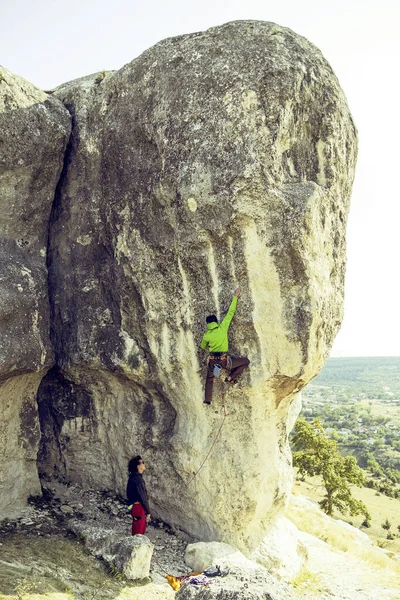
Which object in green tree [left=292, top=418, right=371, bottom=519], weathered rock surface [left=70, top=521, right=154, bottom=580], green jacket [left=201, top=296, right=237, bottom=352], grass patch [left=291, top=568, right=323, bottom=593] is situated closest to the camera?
weathered rock surface [left=70, top=521, right=154, bottom=580]

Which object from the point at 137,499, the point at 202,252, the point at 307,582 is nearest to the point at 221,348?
the point at 202,252

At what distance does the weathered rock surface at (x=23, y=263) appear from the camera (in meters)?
10.8

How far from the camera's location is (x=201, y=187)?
10.0 metres

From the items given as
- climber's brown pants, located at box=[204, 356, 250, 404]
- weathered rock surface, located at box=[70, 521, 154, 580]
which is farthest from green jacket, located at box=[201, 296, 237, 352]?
weathered rock surface, located at box=[70, 521, 154, 580]

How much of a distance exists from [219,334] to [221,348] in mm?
292

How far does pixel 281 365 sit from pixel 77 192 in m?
6.01

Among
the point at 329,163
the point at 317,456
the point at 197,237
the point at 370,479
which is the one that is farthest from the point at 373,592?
the point at 370,479

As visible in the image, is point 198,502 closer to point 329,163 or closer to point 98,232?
point 98,232

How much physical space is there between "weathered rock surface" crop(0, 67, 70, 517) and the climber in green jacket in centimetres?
369

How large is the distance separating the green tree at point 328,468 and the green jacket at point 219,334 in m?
15.4

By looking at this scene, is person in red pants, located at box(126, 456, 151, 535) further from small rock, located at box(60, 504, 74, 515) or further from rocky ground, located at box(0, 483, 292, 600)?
small rock, located at box(60, 504, 74, 515)

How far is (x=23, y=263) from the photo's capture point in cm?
1138

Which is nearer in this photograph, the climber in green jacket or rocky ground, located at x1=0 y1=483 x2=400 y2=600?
rocky ground, located at x1=0 y1=483 x2=400 y2=600

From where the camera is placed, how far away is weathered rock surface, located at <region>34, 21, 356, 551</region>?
33.0ft
